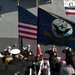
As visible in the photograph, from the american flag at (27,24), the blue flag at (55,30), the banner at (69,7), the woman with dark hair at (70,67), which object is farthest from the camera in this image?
the banner at (69,7)

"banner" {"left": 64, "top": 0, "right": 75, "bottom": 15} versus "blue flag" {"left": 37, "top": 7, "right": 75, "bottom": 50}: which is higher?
"banner" {"left": 64, "top": 0, "right": 75, "bottom": 15}

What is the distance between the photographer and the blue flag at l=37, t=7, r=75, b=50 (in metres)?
10.2

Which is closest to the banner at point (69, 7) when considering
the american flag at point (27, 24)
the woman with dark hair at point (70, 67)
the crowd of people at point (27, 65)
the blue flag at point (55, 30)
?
the crowd of people at point (27, 65)

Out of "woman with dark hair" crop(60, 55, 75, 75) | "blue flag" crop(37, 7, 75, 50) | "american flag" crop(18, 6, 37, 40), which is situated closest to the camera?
"woman with dark hair" crop(60, 55, 75, 75)

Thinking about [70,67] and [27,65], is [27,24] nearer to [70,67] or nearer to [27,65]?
[27,65]

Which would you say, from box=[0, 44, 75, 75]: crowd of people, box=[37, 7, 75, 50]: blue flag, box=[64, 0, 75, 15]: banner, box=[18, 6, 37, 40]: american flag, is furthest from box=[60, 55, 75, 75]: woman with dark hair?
box=[64, 0, 75, 15]: banner

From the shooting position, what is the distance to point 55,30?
10.6 m

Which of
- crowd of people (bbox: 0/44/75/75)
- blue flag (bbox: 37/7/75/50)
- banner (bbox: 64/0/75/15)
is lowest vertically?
crowd of people (bbox: 0/44/75/75)

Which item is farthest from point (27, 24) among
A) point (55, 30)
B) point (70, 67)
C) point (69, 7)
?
point (69, 7)

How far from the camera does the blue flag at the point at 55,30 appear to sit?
10175mm

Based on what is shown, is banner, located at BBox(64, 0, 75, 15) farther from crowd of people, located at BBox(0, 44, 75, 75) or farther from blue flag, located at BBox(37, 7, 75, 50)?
blue flag, located at BBox(37, 7, 75, 50)

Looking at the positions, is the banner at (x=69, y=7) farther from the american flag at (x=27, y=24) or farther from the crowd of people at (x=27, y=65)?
the american flag at (x=27, y=24)

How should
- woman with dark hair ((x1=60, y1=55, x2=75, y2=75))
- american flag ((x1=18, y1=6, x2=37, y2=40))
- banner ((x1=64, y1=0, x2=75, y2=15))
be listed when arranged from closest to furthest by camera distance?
woman with dark hair ((x1=60, y1=55, x2=75, y2=75)), american flag ((x1=18, y1=6, x2=37, y2=40)), banner ((x1=64, y1=0, x2=75, y2=15))

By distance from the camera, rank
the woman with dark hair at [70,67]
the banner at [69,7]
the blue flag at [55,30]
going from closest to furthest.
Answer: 1. the woman with dark hair at [70,67]
2. the blue flag at [55,30]
3. the banner at [69,7]
